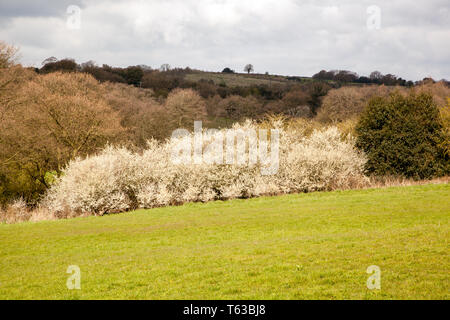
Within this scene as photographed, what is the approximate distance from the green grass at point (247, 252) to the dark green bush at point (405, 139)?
289 inches

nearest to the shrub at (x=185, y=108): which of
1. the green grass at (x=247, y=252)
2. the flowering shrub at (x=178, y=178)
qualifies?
the flowering shrub at (x=178, y=178)

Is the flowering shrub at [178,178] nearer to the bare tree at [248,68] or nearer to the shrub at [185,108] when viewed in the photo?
the shrub at [185,108]

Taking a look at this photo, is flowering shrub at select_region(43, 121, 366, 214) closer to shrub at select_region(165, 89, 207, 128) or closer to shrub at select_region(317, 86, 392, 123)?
shrub at select_region(165, 89, 207, 128)

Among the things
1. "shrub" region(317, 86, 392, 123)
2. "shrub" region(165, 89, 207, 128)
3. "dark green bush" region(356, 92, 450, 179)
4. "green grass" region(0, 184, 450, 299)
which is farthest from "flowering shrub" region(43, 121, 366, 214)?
"shrub" region(317, 86, 392, 123)

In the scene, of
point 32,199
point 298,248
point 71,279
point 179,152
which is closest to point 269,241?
point 298,248

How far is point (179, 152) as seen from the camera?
24969 millimetres

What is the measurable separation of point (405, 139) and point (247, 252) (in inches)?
790

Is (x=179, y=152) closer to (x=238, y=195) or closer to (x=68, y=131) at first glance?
(x=238, y=195)

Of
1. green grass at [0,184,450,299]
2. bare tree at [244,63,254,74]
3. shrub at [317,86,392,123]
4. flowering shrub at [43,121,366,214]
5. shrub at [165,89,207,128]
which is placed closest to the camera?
green grass at [0,184,450,299]

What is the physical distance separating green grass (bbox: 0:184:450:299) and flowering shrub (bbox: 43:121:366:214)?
3734 millimetres

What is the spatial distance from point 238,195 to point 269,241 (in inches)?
488

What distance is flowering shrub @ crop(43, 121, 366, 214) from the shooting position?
2245cm

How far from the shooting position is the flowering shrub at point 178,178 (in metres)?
22.4

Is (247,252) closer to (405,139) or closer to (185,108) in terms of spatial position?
(405,139)
